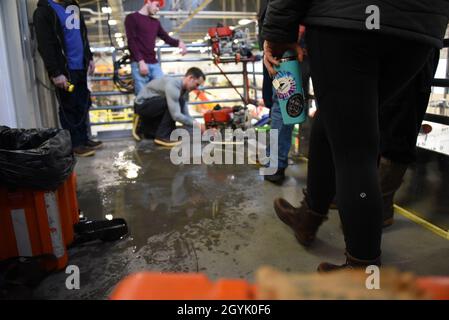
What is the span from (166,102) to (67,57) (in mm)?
1041

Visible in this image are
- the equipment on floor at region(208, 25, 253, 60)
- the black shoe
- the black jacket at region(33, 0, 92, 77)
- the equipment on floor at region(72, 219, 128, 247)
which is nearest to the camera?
the equipment on floor at region(72, 219, 128, 247)

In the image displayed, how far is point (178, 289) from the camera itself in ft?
1.41

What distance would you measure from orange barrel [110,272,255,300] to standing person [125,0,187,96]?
3720 mm

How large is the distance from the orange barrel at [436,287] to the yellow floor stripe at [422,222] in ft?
4.67

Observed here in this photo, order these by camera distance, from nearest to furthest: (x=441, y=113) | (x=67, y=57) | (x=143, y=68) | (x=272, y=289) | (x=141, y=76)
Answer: (x=272, y=289)
(x=441, y=113)
(x=67, y=57)
(x=143, y=68)
(x=141, y=76)

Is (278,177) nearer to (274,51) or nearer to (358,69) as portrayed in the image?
(274,51)

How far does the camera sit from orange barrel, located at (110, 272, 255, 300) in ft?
1.38

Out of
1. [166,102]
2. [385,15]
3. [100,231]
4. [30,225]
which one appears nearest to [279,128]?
[100,231]

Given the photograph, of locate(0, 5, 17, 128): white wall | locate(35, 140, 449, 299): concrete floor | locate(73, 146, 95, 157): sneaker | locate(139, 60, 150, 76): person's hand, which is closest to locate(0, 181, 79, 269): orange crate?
locate(35, 140, 449, 299): concrete floor

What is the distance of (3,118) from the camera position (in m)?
2.33

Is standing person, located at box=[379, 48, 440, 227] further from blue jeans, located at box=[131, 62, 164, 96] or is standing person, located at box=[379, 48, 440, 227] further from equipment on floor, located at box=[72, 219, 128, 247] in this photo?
blue jeans, located at box=[131, 62, 164, 96]

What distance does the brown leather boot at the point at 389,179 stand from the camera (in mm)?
1719

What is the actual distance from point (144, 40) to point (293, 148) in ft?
6.48
